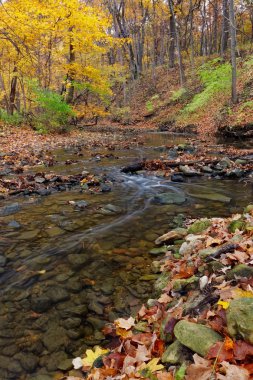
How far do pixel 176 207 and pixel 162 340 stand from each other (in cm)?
439

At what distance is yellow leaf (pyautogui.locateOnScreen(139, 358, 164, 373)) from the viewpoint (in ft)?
7.46

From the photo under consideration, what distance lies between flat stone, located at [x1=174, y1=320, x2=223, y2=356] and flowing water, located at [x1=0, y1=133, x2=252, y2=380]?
1041 mm

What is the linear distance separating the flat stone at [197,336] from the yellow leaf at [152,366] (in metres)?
0.22

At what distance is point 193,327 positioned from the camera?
2408 millimetres

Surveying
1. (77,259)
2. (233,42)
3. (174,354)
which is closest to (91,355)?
(174,354)

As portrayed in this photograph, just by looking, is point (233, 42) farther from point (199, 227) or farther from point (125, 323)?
point (125, 323)

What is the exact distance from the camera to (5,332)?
322 cm

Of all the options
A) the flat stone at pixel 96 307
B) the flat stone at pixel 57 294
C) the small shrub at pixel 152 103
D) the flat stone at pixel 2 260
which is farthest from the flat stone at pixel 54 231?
the small shrub at pixel 152 103

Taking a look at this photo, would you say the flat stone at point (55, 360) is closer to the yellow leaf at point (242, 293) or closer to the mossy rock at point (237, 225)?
the yellow leaf at point (242, 293)

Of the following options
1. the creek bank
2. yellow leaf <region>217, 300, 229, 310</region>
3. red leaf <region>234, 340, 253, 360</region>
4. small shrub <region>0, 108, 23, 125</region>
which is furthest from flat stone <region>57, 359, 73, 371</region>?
small shrub <region>0, 108, 23, 125</region>

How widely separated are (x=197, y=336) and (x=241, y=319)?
342mm

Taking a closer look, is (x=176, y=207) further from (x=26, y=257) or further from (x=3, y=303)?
(x=3, y=303)

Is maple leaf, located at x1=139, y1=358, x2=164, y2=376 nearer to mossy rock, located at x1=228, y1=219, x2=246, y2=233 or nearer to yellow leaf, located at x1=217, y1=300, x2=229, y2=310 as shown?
yellow leaf, located at x1=217, y1=300, x2=229, y2=310

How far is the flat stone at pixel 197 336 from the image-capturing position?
7.27 feet
